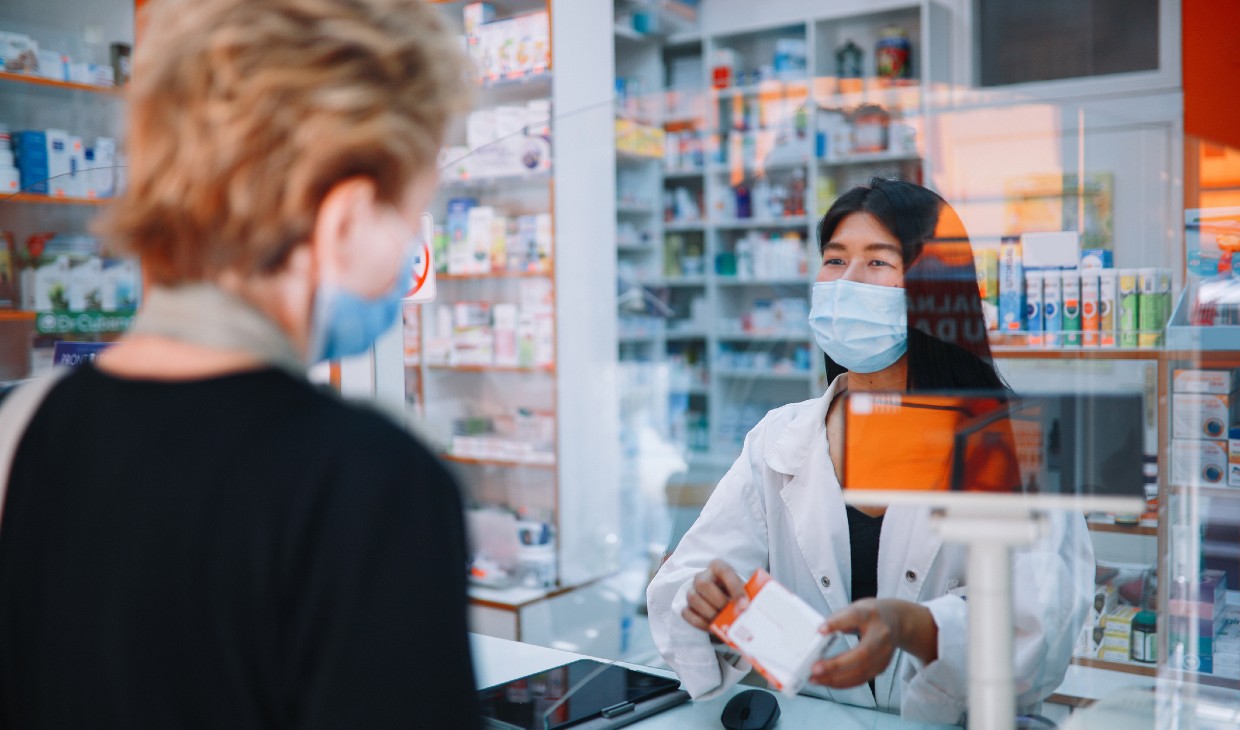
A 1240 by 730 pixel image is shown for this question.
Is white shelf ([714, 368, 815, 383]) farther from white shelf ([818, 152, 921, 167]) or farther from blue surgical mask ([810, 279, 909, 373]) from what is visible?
blue surgical mask ([810, 279, 909, 373])

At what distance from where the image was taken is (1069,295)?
167 centimetres

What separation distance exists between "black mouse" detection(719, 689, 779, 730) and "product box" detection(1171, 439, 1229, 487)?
0.72 meters

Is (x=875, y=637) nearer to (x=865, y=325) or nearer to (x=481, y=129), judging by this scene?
(x=865, y=325)

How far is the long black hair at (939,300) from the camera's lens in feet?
5.44

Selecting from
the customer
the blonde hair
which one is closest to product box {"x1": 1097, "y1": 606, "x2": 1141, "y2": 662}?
the customer

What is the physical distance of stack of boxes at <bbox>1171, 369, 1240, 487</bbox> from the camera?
154 centimetres

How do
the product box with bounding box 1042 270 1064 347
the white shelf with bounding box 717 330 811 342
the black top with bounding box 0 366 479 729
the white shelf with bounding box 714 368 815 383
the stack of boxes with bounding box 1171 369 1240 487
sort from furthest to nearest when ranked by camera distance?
the white shelf with bounding box 717 330 811 342 < the white shelf with bounding box 714 368 815 383 < the product box with bounding box 1042 270 1064 347 < the stack of boxes with bounding box 1171 369 1240 487 < the black top with bounding box 0 366 479 729

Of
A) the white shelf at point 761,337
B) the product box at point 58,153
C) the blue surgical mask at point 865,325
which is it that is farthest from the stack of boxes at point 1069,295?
the product box at point 58,153

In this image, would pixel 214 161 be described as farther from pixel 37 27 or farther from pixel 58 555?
pixel 37 27

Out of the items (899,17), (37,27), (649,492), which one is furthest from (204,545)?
(899,17)

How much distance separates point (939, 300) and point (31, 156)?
4.36 metres

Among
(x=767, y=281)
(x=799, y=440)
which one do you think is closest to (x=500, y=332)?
(x=767, y=281)

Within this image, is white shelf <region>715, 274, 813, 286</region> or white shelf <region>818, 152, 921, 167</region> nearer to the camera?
white shelf <region>818, 152, 921, 167</region>

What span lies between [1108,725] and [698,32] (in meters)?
5.30
